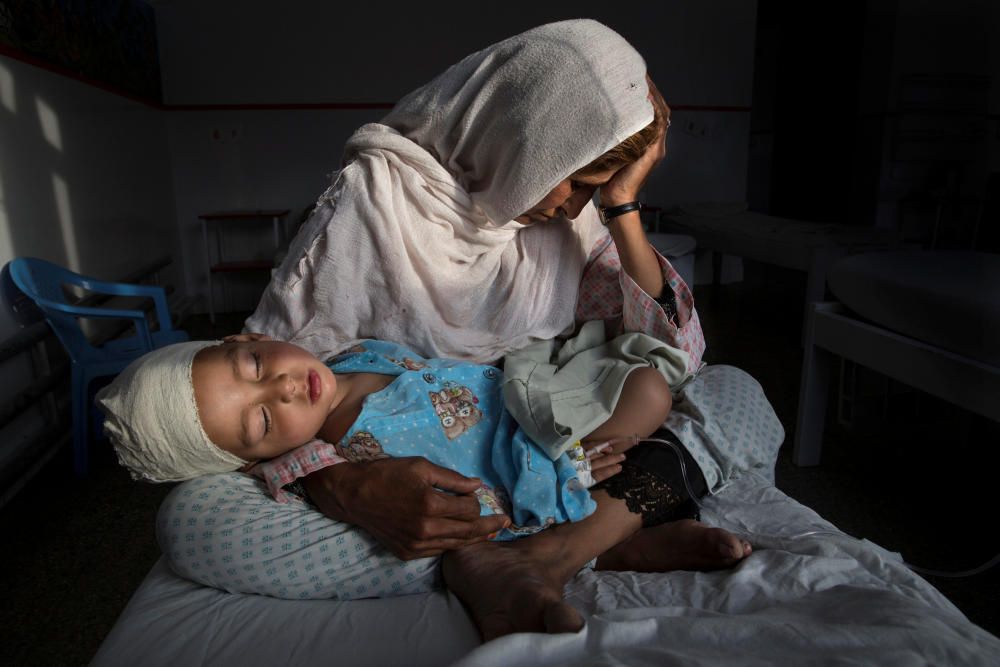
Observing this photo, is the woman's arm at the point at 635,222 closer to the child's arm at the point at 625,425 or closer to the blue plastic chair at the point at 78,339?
the child's arm at the point at 625,425

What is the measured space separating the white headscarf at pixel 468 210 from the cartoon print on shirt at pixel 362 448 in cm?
31

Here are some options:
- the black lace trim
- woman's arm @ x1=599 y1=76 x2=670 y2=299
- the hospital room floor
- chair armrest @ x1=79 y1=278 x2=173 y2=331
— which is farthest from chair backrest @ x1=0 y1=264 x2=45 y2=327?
the black lace trim

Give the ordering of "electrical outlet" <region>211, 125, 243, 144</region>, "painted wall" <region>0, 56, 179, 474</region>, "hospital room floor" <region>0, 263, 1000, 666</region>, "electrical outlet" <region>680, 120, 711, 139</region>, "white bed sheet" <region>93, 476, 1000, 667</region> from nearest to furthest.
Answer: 1. "white bed sheet" <region>93, 476, 1000, 667</region>
2. "hospital room floor" <region>0, 263, 1000, 666</region>
3. "painted wall" <region>0, 56, 179, 474</region>
4. "electrical outlet" <region>211, 125, 243, 144</region>
5. "electrical outlet" <region>680, 120, 711, 139</region>

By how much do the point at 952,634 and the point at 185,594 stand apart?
3.68 feet

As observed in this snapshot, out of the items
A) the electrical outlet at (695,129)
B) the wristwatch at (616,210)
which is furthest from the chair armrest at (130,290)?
the electrical outlet at (695,129)

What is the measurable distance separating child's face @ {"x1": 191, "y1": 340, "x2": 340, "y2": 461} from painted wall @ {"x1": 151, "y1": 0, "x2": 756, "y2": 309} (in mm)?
4914

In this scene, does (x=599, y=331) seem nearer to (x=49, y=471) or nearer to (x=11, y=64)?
(x=49, y=471)

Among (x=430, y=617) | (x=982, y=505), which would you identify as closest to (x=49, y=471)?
(x=430, y=617)

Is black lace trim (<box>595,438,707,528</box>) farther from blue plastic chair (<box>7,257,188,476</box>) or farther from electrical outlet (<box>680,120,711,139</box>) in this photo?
electrical outlet (<box>680,120,711,139</box>)

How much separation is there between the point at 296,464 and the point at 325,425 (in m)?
0.12

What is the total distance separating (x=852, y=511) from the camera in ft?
7.27

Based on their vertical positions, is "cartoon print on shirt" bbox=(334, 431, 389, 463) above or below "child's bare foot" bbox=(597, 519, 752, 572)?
above

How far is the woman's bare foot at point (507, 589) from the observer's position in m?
A: 0.86

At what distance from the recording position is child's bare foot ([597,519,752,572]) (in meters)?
1.11
